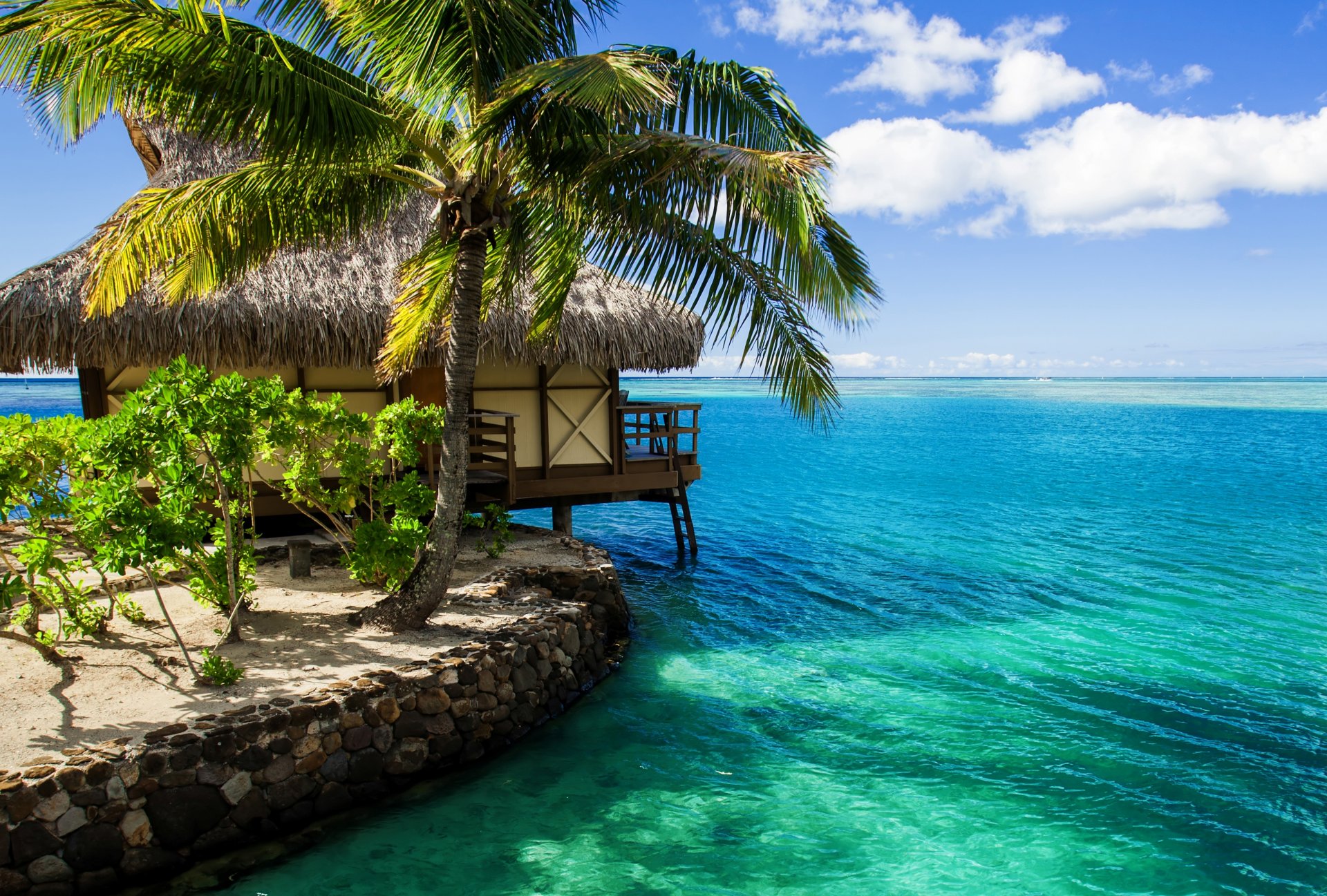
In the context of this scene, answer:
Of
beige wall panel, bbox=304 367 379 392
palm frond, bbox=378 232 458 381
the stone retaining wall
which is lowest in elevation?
the stone retaining wall

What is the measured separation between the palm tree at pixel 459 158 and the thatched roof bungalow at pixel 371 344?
137 centimetres

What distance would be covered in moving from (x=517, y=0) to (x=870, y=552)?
9935 millimetres

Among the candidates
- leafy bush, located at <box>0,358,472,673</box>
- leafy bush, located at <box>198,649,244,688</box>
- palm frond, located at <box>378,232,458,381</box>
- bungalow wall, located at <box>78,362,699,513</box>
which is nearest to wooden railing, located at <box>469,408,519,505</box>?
bungalow wall, located at <box>78,362,699,513</box>

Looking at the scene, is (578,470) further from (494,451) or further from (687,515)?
(687,515)

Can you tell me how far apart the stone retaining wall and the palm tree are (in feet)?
2.71

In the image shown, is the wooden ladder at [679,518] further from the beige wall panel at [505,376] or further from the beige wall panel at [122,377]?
the beige wall panel at [122,377]

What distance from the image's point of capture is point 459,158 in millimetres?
5090

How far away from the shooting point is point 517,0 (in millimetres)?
5055

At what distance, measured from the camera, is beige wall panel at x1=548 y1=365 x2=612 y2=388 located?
10.2 meters

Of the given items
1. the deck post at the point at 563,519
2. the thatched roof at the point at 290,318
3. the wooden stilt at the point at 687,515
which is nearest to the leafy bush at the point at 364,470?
the thatched roof at the point at 290,318

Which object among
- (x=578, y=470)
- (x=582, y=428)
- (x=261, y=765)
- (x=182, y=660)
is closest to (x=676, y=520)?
(x=578, y=470)

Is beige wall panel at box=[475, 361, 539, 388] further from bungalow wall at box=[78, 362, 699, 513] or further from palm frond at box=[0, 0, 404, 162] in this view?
palm frond at box=[0, 0, 404, 162]

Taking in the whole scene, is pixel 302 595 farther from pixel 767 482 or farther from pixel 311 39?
pixel 767 482

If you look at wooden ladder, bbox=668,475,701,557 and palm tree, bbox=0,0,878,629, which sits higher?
palm tree, bbox=0,0,878,629
